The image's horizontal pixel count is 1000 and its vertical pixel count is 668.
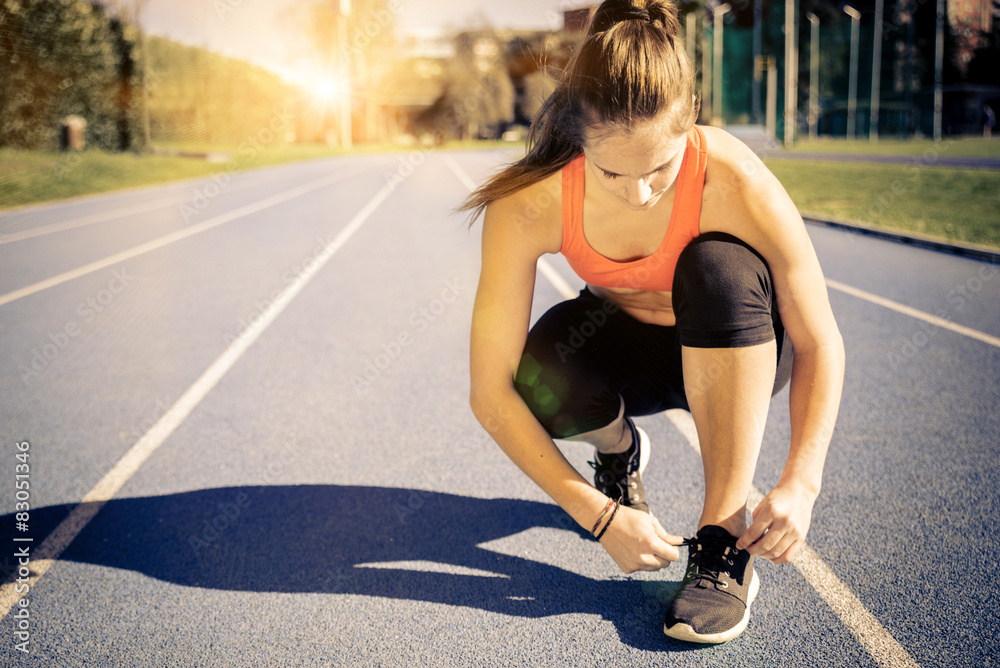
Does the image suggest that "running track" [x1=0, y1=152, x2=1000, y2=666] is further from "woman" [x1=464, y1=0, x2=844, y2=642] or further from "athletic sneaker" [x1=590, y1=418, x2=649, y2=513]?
"woman" [x1=464, y1=0, x2=844, y2=642]

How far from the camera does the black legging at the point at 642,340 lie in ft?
5.92

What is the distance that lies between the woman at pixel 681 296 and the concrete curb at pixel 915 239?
21.9 feet

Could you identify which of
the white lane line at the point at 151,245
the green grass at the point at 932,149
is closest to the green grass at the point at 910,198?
the green grass at the point at 932,149

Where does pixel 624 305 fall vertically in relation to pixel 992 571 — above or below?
above

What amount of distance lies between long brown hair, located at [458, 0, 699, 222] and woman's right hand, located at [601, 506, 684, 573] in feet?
3.30

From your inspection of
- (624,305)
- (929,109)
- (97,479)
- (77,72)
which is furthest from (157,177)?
(929,109)

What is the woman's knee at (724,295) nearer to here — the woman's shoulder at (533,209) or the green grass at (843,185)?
the woman's shoulder at (533,209)

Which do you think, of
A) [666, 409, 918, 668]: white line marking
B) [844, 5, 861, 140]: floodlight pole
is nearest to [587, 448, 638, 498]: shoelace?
[666, 409, 918, 668]: white line marking

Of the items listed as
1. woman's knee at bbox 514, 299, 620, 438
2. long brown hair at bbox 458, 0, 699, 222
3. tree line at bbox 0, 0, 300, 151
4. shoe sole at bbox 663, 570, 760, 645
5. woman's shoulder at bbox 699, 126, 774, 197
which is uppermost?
tree line at bbox 0, 0, 300, 151

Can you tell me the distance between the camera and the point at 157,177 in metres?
22.1

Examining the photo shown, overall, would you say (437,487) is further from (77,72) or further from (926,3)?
(926,3)

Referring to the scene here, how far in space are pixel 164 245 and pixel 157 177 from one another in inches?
562

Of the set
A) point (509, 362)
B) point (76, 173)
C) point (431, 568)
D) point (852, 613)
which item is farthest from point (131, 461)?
point (76, 173)

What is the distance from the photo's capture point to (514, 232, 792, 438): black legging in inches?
71.1
